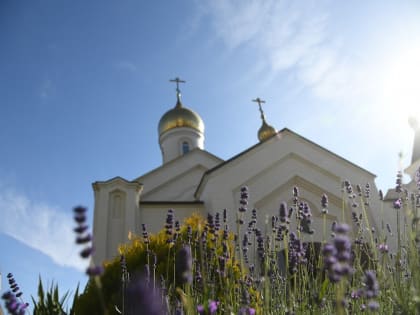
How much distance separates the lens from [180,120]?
25.8 meters

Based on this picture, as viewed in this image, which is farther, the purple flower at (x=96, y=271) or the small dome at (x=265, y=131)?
the small dome at (x=265, y=131)

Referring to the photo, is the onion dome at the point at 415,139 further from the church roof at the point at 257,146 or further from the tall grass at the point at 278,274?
the tall grass at the point at 278,274

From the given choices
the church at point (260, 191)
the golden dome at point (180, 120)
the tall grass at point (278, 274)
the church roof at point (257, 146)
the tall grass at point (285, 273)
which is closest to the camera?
the tall grass at point (278, 274)

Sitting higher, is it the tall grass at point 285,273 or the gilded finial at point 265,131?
the gilded finial at point 265,131

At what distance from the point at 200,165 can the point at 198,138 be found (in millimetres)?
5529

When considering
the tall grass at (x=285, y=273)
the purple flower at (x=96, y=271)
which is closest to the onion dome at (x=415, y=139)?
the tall grass at (x=285, y=273)

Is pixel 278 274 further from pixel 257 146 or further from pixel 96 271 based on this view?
pixel 257 146

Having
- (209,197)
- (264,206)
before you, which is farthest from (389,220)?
(209,197)

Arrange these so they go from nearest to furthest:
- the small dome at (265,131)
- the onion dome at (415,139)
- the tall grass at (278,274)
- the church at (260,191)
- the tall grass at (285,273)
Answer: the tall grass at (278,274) → the tall grass at (285,273) → the church at (260,191) → the onion dome at (415,139) → the small dome at (265,131)

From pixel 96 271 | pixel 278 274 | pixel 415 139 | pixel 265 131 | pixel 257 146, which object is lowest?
pixel 96 271

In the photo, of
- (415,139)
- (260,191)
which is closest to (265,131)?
(415,139)

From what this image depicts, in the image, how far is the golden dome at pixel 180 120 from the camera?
25766 millimetres

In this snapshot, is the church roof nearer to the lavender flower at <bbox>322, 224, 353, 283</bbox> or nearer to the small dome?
the small dome

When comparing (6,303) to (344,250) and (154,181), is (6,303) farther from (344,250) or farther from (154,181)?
(154,181)
